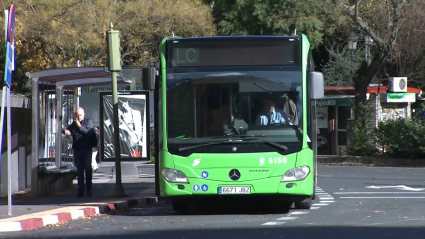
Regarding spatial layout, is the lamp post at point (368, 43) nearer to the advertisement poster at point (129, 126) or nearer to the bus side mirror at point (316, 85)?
the advertisement poster at point (129, 126)

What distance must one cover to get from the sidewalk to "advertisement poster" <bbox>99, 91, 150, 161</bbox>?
1.00 m

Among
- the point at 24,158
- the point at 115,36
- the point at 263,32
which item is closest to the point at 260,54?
the point at 115,36

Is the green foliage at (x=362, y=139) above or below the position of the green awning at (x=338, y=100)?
below

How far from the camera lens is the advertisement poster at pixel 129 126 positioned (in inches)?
Answer: 765

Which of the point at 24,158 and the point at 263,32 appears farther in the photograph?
the point at 263,32

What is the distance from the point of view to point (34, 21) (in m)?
30.5

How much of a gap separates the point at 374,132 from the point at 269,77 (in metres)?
20.4

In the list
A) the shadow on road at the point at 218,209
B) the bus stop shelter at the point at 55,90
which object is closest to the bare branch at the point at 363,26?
the bus stop shelter at the point at 55,90

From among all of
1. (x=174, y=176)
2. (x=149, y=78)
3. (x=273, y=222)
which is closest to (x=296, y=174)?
(x=273, y=222)

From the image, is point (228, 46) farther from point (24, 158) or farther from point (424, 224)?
point (24, 158)

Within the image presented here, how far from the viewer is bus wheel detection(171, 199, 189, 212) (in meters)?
13.4

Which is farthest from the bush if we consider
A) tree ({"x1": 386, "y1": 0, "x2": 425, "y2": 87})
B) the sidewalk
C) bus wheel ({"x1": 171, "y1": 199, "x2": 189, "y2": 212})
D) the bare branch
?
bus wheel ({"x1": 171, "y1": 199, "x2": 189, "y2": 212})

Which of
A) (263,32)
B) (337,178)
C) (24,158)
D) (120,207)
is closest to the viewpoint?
(120,207)

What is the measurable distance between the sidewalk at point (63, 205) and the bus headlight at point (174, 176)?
5.01ft
